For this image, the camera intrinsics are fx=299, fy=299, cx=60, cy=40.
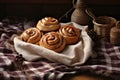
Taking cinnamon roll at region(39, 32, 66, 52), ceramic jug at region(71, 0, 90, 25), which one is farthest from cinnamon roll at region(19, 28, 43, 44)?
ceramic jug at region(71, 0, 90, 25)

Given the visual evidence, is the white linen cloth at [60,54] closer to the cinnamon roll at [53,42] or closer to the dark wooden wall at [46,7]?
the cinnamon roll at [53,42]

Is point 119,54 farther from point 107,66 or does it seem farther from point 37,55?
point 37,55

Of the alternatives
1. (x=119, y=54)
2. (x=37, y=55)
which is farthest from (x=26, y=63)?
(x=119, y=54)

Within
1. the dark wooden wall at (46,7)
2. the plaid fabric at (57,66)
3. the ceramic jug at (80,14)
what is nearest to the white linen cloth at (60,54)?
the plaid fabric at (57,66)

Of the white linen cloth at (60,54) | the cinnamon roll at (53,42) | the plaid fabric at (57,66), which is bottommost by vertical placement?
the plaid fabric at (57,66)

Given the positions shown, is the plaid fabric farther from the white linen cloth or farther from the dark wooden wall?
the dark wooden wall

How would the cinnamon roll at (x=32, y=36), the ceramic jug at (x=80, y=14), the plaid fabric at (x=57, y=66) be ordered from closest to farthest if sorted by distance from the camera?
1. the plaid fabric at (x=57, y=66)
2. the cinnamon roll at (x=32, y=36)
3. the ceramic jug at (x=80, y=14)

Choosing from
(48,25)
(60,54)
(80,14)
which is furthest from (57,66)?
(80,14)

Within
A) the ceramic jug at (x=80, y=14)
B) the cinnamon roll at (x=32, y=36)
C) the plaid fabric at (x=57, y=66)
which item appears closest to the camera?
the plaid fabric at (x=57, y=66)
